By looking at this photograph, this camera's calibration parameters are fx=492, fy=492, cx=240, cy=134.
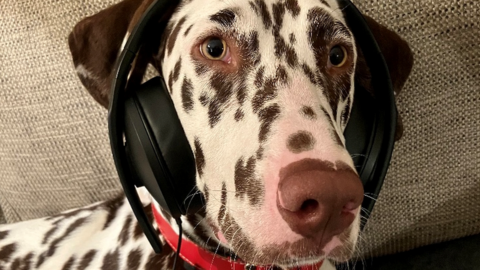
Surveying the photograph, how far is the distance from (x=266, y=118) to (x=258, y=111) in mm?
32

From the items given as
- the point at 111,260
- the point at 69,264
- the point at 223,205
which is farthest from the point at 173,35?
the point at 69,264

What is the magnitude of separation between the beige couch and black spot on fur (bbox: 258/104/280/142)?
23.8 inches

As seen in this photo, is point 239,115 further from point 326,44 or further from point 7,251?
point 7,251

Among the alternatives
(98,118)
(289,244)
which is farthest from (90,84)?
(289,244)

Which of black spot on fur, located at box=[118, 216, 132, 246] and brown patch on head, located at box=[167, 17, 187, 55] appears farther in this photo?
black spot on fur, located at box=[118, 216, 132, 246]

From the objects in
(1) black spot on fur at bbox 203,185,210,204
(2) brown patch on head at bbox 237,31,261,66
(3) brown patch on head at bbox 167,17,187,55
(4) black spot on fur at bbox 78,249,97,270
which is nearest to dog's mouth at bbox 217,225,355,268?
(1) black spot on fur at bbox 203,185,210,204

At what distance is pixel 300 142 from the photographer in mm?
866

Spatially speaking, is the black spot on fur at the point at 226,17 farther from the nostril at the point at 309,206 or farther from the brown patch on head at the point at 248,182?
the nostril at the point at 309,206

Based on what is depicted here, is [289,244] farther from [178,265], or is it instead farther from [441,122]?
[441,122]

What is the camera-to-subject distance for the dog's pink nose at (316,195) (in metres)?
0.79

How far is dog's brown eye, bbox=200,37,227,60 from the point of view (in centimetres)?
108

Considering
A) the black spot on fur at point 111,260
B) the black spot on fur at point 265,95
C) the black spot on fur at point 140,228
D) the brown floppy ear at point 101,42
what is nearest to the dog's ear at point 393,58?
the black spot on fur at point 265,95

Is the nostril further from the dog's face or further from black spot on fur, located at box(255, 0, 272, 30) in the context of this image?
black spot on fur, located at box(255, 0, 272, 30)

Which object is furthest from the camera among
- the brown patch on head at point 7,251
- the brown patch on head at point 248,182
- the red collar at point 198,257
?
the brown patch on head at point 7,251
